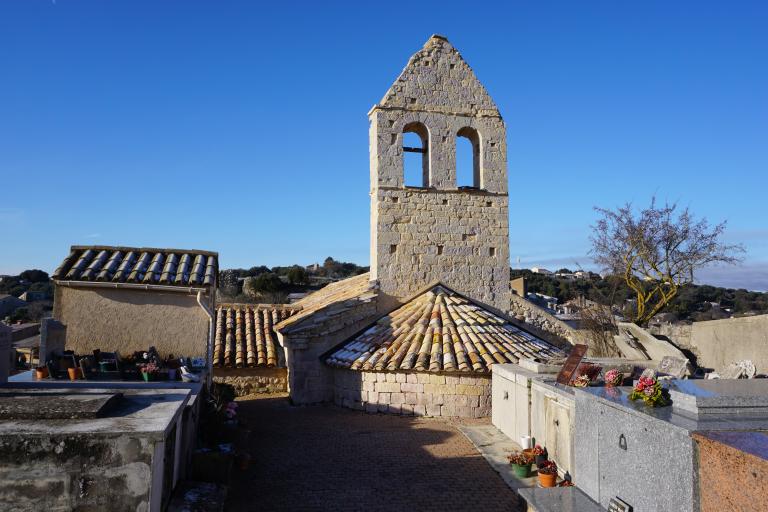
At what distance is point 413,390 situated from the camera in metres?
12.0

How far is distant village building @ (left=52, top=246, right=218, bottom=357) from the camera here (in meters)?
10.2

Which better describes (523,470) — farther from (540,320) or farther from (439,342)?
(540,320)

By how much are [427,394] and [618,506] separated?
6.61 metres

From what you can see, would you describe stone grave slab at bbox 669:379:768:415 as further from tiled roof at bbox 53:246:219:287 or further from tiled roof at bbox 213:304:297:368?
tiled roof at bbox 213:304:297:368

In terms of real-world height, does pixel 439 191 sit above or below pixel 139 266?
above

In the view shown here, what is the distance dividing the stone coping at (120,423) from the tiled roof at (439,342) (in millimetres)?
6641

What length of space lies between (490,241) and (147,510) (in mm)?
12302

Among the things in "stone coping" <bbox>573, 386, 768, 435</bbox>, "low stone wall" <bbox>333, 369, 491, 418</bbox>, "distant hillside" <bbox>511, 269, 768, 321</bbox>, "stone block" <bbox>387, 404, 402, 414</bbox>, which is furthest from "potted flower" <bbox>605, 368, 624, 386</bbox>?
"distant hillside" <bbox>511, 269, 768, 321</bbox>

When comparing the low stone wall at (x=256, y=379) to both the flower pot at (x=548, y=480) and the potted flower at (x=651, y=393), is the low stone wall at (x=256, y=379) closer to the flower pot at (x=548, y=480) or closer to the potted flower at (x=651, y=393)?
the flower pot at (x=548, y=480)

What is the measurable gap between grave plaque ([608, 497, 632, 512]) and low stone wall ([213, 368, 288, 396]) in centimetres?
1112

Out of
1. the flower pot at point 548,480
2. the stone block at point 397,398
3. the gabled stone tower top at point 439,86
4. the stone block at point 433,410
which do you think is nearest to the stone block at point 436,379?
the stone block at point 433,410

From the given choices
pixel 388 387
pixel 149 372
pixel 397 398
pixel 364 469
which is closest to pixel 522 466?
pixel 364 469

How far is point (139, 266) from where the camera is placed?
10883mm

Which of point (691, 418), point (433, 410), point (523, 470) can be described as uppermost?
point (691, 418)
